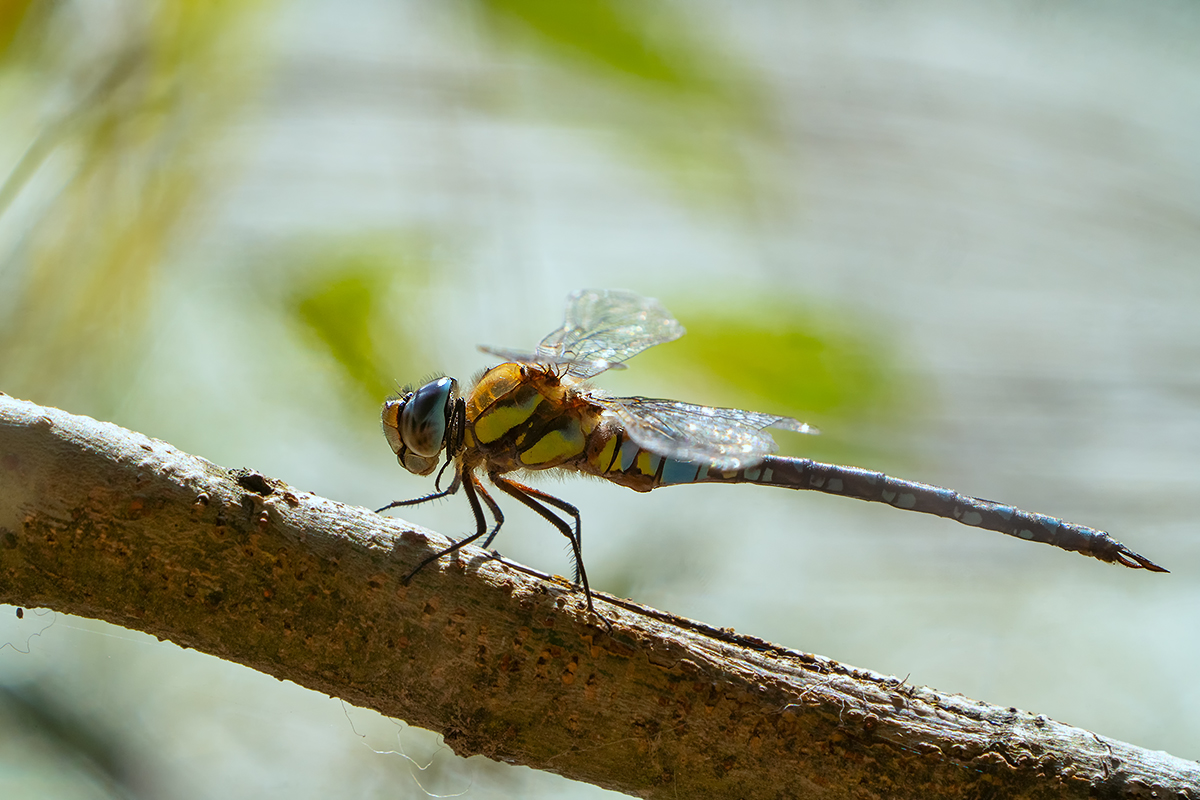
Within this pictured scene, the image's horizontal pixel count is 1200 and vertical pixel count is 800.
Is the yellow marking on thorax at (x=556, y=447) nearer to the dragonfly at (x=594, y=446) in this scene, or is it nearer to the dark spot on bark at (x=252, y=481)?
the dragonfly at (x=594, y=446)

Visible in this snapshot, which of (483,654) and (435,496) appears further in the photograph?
(435,496)

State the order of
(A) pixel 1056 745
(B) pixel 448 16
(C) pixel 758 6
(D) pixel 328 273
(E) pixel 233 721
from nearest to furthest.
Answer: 1. (A) pixel 1056 745
2. (D) pixel 328 273
3. (E) pixel 233 721
4. (B) pixel 448 16
5. (C) pixel 758 6

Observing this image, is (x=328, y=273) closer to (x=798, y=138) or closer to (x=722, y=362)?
(x=722, y=362)

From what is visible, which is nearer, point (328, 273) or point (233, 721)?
point (328, 273)

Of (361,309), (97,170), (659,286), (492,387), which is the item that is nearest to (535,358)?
(492,387)

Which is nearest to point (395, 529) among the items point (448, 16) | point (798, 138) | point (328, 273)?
point (328, 273)

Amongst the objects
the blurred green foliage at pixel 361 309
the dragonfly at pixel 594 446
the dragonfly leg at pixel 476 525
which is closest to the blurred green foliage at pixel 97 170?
the blurred green foliage at pixel 361 309

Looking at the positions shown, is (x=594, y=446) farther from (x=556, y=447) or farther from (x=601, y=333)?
(x=601, y=333)
